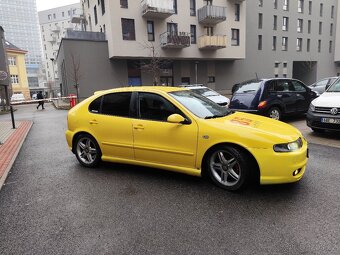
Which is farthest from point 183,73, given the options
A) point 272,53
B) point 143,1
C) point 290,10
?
point 290,10

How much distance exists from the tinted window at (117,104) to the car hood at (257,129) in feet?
5.21

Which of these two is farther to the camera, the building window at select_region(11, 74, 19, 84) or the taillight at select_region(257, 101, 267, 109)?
the building window at select_region(11, 74, 19, 84)

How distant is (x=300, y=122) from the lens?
390 inches

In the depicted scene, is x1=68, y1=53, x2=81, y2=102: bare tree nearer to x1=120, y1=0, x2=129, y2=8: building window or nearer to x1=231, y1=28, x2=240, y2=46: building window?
x1=120, y1=0, x2=129, y2=8: building window

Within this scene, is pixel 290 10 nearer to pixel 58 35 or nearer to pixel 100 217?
pixel 100 217

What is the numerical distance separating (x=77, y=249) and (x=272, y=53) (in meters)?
42.0

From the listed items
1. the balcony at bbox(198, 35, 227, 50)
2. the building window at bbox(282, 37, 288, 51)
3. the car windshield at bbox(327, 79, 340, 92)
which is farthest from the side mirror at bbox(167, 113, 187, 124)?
the building window at bbox(282, 37, 288, 51)

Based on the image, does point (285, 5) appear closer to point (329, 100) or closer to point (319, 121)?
point (329, 100)

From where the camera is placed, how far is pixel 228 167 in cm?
394

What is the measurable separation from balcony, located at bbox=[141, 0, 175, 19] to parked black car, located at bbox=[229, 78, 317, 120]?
19.2m

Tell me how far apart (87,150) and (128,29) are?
23627mm

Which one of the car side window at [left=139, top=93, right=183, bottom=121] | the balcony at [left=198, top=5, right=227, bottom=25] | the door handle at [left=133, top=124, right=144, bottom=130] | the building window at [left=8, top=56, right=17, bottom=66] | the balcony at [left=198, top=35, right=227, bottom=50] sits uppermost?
the balcony at [left=198, top=5, right=227, bottom=25]

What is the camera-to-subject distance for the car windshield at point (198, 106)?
14.4ft

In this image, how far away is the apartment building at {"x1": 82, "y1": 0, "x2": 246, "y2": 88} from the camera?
1037 inches
